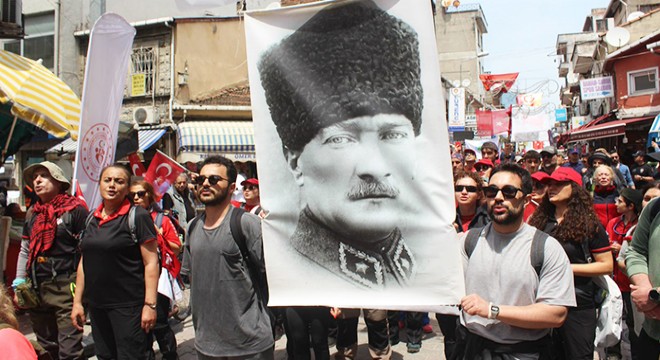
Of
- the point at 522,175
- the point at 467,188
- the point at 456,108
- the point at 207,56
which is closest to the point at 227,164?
the point at 522,175

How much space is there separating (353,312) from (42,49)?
65.6 ft

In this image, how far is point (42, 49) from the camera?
20406mm

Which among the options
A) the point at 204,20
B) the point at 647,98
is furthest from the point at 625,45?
the point at 204,20

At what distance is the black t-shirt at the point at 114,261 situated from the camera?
3.78 meters

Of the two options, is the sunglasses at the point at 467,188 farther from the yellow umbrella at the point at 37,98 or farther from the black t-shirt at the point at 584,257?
the yellow umbrella at the point at 37,98

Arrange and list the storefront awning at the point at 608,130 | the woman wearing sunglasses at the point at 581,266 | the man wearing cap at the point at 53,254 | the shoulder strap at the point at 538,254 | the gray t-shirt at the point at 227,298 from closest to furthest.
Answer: the shoulder strap at the point at 538,254
the gray t-shirt at the point at 227,298
the woman wearing sunglasses at the point at 581,266
the man wearing cap at the point at 53,254
the storefront awning at the point at 608,130

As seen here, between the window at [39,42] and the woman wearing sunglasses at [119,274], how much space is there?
18.7m

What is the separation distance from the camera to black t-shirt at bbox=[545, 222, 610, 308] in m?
3.62

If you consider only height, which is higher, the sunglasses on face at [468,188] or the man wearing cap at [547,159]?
the man wearing cap at [547,159]

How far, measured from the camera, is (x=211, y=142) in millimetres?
18328

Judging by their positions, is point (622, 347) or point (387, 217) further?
point (622, 347)

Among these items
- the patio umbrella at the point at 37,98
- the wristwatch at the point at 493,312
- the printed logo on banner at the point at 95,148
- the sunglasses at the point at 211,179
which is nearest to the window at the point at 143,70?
the patio umbrella at the point at 37,98

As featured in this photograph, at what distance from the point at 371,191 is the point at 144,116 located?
59.2 feet

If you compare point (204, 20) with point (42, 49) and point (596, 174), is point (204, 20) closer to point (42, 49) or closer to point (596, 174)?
point (42, 49)
